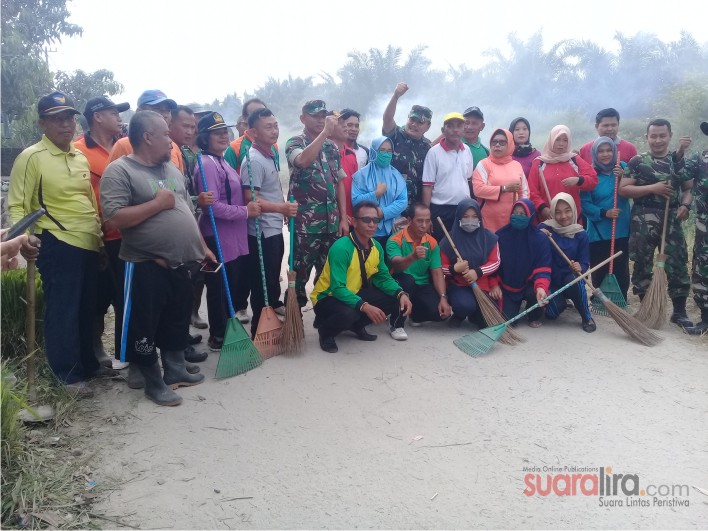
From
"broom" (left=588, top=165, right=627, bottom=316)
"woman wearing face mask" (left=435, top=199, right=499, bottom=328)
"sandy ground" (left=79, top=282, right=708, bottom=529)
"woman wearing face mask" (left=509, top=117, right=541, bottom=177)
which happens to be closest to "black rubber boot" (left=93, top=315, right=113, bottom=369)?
"sandy ground" (left=79, top=282, right=708, bottom=529)

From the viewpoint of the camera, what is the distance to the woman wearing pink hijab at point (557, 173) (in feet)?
17.5

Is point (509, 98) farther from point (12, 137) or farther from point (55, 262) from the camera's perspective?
point (55, 262)

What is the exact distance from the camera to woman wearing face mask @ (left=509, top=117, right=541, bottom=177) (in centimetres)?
569

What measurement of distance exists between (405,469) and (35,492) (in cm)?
177

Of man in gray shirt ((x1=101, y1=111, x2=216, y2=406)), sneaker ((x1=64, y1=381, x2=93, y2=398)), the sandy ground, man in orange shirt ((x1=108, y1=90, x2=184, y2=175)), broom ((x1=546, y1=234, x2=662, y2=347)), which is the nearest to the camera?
the sandy ground

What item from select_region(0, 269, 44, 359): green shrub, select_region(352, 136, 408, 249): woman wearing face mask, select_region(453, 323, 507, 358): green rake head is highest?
select_region(352, 136, 408, 249): woman wearing face mask

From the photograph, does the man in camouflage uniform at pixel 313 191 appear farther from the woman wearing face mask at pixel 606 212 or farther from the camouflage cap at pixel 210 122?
the woman wearing face mask at pixel 606 212

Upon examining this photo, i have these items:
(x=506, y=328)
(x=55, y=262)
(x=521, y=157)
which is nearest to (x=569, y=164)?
(x=521, y=157)

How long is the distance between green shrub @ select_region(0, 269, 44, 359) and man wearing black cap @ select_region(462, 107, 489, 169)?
424 centimetres

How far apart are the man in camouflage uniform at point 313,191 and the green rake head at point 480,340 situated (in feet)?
4.59

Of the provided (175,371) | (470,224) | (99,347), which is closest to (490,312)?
(470,224)

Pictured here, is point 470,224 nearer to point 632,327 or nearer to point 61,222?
point 632,327

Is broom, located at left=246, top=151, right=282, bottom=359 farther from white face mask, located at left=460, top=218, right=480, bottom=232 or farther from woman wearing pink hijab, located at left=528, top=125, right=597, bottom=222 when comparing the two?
woman wearing pink hijab, located at left=528, top=125, right=597, bottom=222

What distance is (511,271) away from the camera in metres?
5.15
